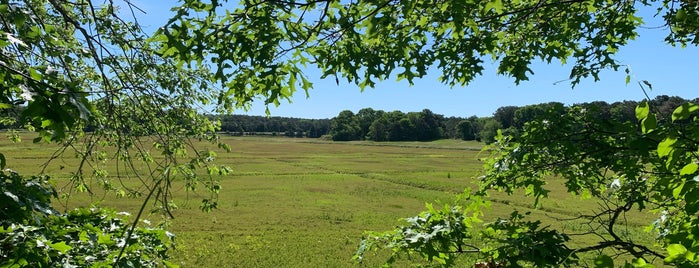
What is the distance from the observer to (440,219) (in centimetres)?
396

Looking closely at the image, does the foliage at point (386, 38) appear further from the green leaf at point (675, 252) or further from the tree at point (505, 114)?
the tree at point (505, 114)

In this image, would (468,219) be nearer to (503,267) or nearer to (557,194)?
(503,267)

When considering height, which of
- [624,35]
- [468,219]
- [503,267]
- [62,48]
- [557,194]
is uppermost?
[624,35]

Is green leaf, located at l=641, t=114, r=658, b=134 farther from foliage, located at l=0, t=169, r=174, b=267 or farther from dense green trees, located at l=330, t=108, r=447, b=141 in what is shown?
dense green trees, located at l=330, t=108, r=447, b=141

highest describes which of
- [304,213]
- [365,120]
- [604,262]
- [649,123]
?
[365,120]

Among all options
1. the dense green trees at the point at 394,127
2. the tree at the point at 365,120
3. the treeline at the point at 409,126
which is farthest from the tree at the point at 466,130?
the tree at the point at 365,120

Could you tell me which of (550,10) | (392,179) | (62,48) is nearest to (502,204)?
(392,179)

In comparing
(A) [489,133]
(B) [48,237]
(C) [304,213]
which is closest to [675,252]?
(B) [48,237]

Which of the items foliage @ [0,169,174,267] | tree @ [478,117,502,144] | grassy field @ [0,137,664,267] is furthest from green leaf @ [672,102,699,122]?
grassy field @ [0,137,664,267]

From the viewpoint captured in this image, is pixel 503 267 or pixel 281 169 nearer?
pixel 503 267

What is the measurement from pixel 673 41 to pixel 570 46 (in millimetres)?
2309

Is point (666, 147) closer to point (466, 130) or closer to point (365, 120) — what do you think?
point (466, 130)

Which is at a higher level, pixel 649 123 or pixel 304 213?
pixel 649 123

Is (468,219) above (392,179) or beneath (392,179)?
above
